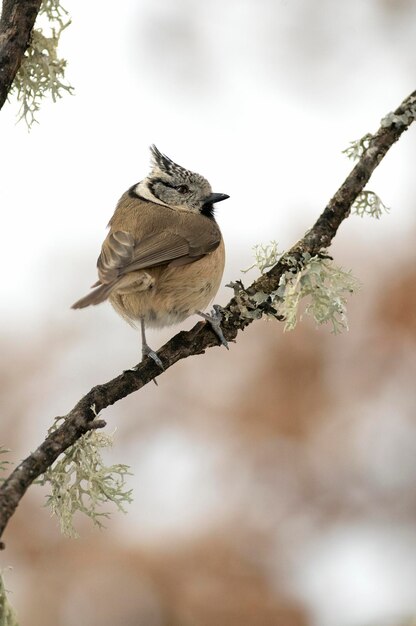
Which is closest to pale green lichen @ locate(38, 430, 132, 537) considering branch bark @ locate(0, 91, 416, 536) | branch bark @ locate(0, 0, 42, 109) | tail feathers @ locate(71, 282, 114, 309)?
branch bark @ locate(0, 91, 416, 536)

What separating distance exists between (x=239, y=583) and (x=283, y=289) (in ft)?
7.07

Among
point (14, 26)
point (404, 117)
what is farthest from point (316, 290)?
point (14, 26)

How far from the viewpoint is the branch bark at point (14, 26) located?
1884 millimetres

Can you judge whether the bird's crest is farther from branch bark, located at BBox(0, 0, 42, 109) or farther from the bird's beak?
branch bark, located at BBox(0, 0, 42, 109)

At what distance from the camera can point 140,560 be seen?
4016 mm

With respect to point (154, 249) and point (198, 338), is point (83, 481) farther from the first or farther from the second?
point (154, 249)

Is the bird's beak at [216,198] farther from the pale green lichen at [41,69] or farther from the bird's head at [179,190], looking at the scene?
the pale green lichen at [41,69]

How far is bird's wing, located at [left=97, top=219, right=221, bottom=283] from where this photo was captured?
10.8ft

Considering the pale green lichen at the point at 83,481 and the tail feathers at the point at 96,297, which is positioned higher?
the tail feathers at the point at 96,297

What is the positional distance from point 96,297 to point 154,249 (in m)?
0.61

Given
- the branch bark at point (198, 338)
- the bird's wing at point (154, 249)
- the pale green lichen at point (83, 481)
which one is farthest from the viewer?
the bird's wing at point (154, 249)

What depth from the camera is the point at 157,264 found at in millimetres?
3459

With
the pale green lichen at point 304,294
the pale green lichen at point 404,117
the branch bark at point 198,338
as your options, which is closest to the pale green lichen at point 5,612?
the branch bark at point 198,338

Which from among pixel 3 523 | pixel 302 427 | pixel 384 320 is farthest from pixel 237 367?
pixel 3 523
